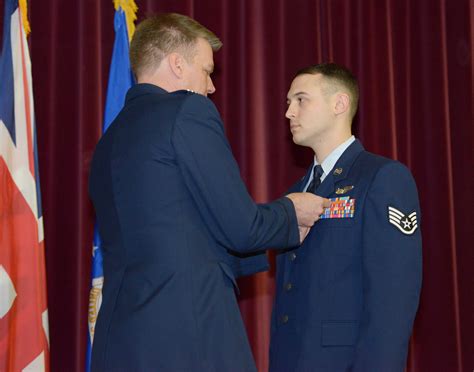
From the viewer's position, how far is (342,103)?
256 cm

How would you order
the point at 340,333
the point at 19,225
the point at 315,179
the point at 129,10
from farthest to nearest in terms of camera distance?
the point at 129,10 < the point at 19,225 < the point at 315,179 < the point at 340,333

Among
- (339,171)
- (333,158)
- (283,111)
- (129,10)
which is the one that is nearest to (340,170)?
(339,171)

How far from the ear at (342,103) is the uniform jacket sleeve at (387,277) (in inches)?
16.0

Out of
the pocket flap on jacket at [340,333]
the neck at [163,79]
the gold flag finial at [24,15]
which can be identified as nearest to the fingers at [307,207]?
the pocket flap on jacket at [340,333]

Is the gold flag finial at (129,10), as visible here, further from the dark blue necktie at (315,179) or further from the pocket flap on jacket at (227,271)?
the pocket flap on jacket at (227,271)

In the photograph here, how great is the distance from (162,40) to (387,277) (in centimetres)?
103

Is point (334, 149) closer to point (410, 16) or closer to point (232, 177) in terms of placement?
point (232, 177)

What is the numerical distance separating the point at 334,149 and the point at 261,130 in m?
1.25

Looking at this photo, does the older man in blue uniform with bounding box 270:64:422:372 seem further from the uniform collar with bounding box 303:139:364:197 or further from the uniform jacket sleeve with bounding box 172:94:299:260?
the uniform jacket sleeve with bounding box 172:94:299:260

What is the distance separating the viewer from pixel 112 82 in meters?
3.35

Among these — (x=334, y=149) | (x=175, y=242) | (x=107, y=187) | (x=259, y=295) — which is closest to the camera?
(x=175, y=242)

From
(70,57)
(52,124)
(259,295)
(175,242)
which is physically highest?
(70,57)

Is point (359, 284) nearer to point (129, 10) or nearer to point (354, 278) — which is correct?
point (354, 278)

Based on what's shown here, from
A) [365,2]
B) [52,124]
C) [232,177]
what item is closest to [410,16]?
[365,2]
